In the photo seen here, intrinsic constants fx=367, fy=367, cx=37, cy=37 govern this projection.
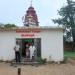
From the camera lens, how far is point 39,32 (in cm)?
3500

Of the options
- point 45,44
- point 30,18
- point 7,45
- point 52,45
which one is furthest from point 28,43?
point 30,18

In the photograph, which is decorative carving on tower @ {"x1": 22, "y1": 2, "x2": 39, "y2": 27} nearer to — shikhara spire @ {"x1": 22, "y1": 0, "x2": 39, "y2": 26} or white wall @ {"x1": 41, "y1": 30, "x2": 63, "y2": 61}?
shikhara spire @ {"x1": 22, "y1": 0, "x2": 39, "y2": 26}

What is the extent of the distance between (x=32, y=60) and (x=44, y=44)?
7.66 ft

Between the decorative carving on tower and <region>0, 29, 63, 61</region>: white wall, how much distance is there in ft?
17.9

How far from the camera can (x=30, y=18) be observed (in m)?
42.1

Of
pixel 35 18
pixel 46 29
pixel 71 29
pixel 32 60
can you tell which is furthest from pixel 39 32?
pixel 71 29

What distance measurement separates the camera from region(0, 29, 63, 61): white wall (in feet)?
114

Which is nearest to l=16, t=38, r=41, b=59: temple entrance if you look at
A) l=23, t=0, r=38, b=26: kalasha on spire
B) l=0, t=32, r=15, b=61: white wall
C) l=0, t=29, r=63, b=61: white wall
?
l=0, t=29, r=63, b=61: white wall

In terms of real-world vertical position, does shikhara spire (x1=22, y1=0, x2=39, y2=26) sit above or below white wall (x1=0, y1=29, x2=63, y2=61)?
above

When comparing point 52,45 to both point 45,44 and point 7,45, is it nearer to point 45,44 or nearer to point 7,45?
point 45,44

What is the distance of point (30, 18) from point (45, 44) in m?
7.89

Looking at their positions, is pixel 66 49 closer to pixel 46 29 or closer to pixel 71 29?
pixel 71 29

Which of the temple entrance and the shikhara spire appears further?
the shikhara spire

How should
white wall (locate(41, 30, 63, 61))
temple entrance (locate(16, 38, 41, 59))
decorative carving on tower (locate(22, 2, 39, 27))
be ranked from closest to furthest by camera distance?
white wall (locate(41, 30, 63, 61)) → temple entrance (locate(16, 38, 41, 59)) → decorative carving on tower (locate(22, 2, 39, 27))
